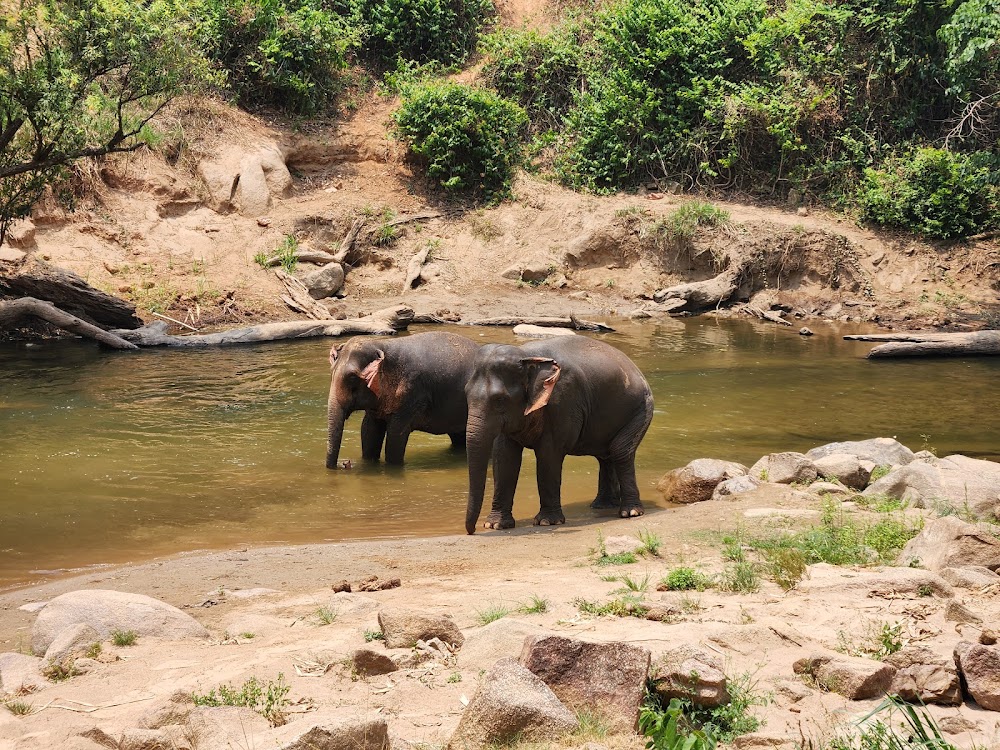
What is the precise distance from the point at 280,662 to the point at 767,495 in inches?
229

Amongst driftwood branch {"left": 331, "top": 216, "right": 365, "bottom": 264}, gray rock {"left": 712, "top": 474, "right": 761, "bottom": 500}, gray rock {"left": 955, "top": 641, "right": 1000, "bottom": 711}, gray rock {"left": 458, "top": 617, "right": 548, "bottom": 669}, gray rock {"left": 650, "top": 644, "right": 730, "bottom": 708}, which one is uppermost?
driftwood branch {"left": 331, "top": 216, "right": 365, "bottom": 264}

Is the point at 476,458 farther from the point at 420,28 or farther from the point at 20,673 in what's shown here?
the point at 420,28

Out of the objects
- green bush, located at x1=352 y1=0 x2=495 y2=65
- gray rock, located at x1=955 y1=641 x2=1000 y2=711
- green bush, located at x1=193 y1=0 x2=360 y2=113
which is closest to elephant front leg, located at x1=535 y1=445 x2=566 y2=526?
gray rock, located at x1=955 y1=641 x2=1000 y2=711

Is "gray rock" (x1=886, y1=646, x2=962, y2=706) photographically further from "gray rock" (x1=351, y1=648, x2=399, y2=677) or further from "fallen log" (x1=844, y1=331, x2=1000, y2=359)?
"fallen log" (x1=844, y1=331, x2=1000, y2=359)

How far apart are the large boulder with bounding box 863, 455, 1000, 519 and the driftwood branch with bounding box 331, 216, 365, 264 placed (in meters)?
18.2

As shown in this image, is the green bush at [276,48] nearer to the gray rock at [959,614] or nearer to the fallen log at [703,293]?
the fallen log at [703,293]

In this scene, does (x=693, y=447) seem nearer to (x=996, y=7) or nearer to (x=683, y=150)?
(x=996, y=7)

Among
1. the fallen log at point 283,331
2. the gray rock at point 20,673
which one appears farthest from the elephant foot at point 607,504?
the fallen log at point 283,331

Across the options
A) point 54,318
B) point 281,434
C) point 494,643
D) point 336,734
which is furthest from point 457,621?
point 54,318

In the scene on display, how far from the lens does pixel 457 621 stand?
6.11 metres

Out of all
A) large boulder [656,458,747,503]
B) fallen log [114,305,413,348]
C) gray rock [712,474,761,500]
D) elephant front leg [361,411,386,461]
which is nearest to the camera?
gray rock [712,474,761,500]

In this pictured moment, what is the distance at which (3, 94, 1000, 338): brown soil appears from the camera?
76.6ft

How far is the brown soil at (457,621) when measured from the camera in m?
4.61

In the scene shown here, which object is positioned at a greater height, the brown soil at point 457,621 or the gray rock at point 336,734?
the gray rock at point 336,734
